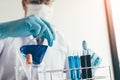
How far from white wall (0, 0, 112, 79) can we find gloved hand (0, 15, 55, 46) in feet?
1.08

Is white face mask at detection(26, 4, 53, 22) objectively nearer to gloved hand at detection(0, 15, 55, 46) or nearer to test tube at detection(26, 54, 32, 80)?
gloved hand at detection(0, 15, 55, 46)

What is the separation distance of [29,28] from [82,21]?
65 cm

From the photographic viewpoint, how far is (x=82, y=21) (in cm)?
134

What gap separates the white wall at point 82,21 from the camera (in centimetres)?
123

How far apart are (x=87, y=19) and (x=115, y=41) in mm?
239

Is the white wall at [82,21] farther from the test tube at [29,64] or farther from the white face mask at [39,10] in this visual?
the test tube at [29,64]

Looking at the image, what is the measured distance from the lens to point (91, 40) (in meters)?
1.35

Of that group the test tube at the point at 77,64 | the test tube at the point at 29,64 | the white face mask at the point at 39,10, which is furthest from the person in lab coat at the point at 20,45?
the test tube at the point at 29,64

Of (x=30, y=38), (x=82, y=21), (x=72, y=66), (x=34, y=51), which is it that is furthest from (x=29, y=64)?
(x=82, y=21)

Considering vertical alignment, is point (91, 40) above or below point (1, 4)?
below

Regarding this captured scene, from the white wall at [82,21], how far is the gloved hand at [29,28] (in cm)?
33

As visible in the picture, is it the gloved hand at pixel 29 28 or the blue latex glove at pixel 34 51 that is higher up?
the gloved hand at pixel 29 28

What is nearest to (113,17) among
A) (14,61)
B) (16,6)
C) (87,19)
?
(87,19)

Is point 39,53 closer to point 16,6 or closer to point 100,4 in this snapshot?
point 16,6
